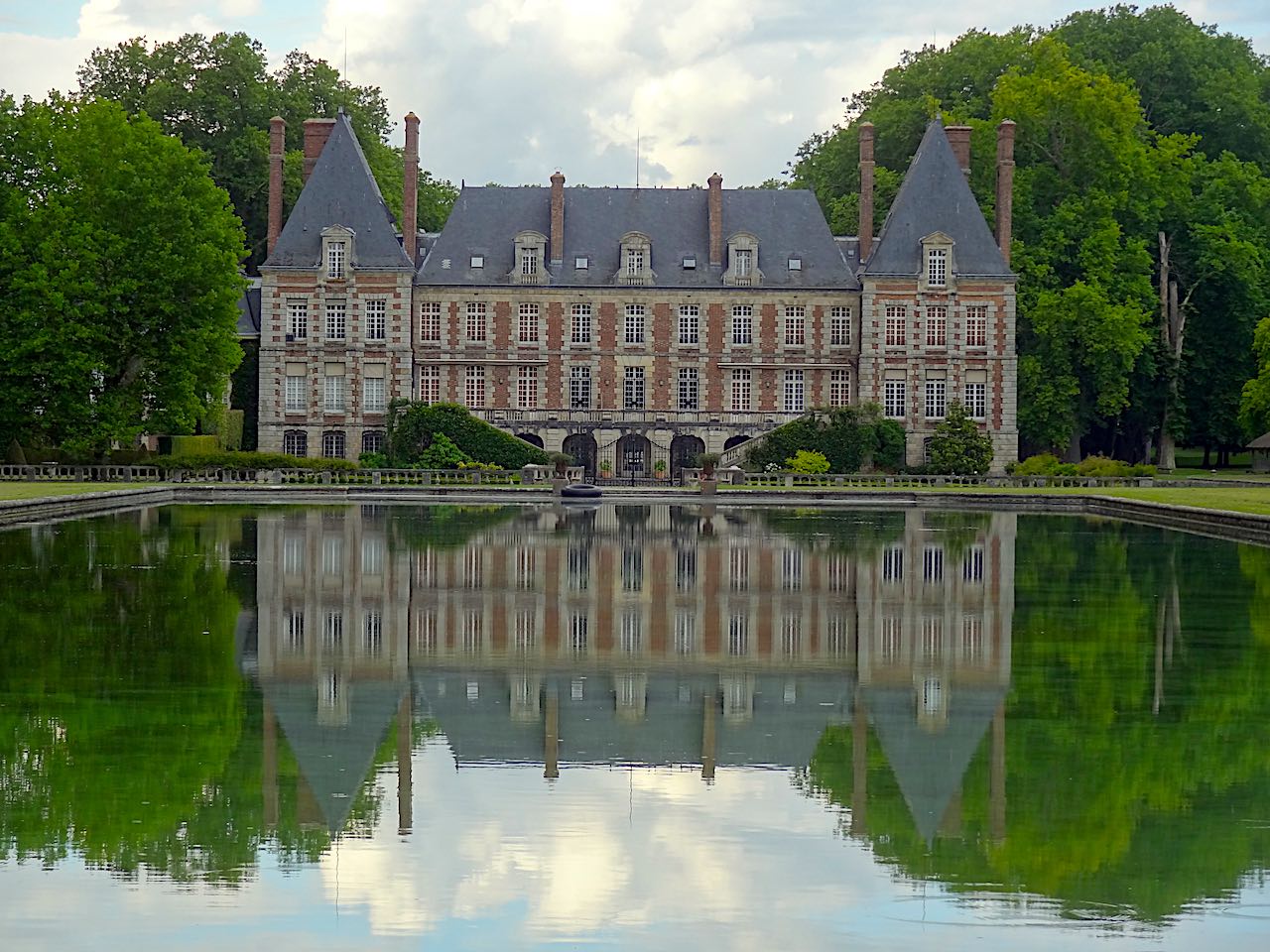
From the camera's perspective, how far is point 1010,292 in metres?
65.9

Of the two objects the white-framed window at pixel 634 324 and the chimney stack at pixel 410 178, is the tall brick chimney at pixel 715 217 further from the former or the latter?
the chimney stack at pixel 410 178

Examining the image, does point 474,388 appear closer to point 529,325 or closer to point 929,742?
point 529,325

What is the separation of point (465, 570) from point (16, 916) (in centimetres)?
1779

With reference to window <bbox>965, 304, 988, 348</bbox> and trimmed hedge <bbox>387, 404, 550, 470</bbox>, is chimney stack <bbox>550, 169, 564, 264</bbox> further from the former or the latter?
window <bbox>965, 304, 988, 348</bbox>

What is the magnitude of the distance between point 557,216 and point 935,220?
12.6 meters

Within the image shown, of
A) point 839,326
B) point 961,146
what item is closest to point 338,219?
point 839,326

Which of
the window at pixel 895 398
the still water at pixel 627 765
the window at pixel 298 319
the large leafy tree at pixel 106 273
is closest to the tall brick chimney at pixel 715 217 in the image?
the window at pixel 895 398

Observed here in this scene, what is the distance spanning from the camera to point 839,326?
221 feet

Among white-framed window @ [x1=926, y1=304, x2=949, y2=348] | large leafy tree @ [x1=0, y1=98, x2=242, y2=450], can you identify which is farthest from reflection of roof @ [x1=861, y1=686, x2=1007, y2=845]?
white-framed window @ [x1=926, y1=304, x2=949, y2=348]

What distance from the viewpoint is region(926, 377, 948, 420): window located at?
66.4 metres

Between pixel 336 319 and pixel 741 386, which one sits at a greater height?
pixel 336 319

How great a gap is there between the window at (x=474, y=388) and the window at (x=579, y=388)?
2.91 m

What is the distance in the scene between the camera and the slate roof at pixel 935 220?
66125 mm

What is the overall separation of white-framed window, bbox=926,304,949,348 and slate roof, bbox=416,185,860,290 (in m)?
2.83
